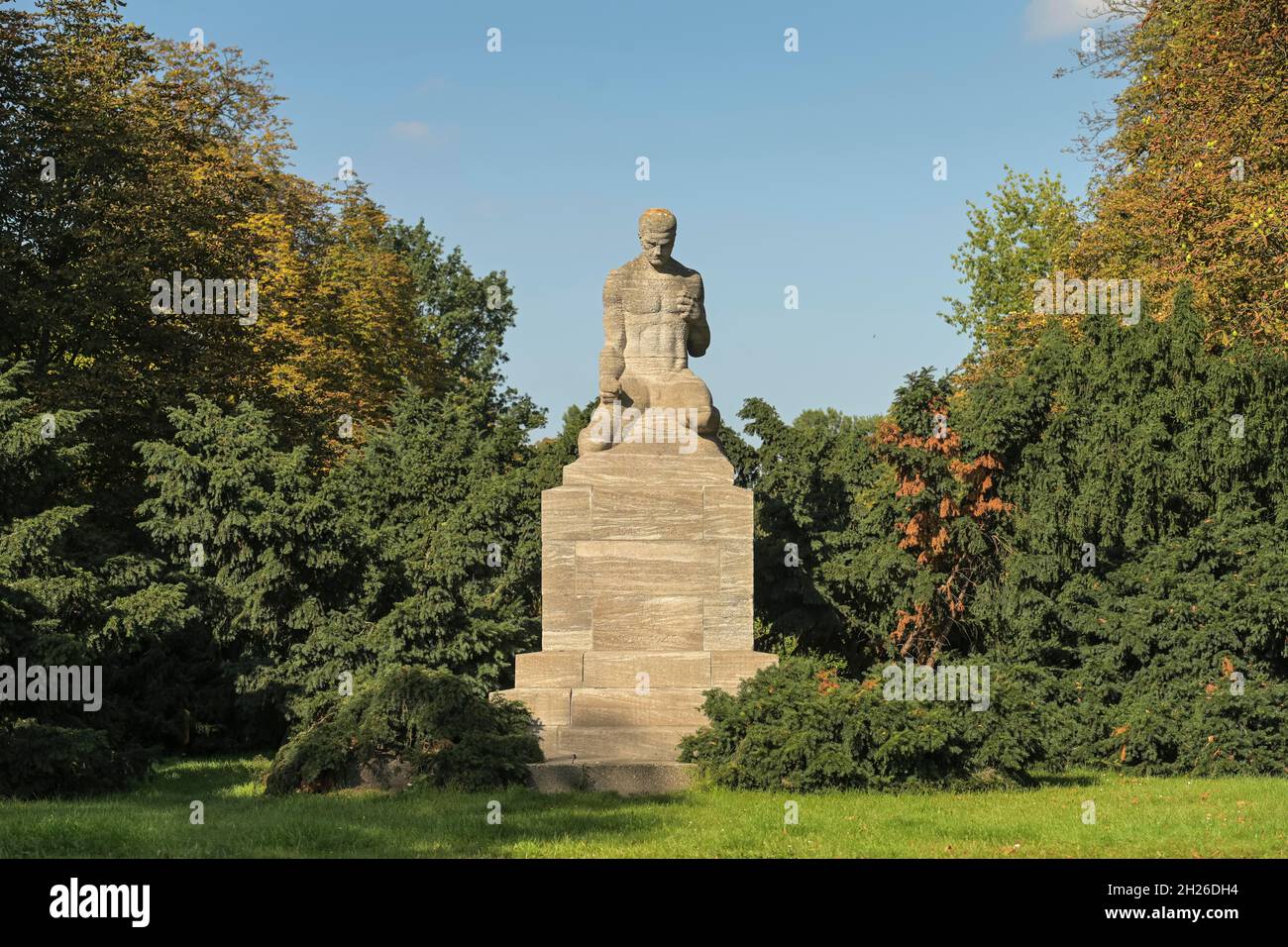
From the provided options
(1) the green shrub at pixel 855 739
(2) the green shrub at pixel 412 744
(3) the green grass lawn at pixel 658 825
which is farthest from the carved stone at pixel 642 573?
(3) the green grass lawn at pixel 658 825

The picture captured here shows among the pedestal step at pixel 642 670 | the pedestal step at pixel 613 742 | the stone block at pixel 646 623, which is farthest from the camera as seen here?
the stone block at pixel 646 623

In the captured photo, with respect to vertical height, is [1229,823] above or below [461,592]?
below

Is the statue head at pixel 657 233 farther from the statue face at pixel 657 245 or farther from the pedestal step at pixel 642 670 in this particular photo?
the pedestal step at pixel 642 670

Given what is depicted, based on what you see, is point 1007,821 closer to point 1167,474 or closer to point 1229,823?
point 1229,823

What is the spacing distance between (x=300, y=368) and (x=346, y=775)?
2229cm

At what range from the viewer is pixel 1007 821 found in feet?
39.3

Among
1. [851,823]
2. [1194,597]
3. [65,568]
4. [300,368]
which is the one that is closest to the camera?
[851,823]

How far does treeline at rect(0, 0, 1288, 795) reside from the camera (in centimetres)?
1691

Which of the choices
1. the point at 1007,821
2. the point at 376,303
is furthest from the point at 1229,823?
the point at 376,303

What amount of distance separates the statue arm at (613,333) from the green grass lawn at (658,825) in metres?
5.03

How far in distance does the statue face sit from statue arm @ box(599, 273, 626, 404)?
0.44 meters

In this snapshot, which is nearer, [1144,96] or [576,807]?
[576,807]

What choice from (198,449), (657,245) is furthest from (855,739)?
(198,449)

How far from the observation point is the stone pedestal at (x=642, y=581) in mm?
15867
